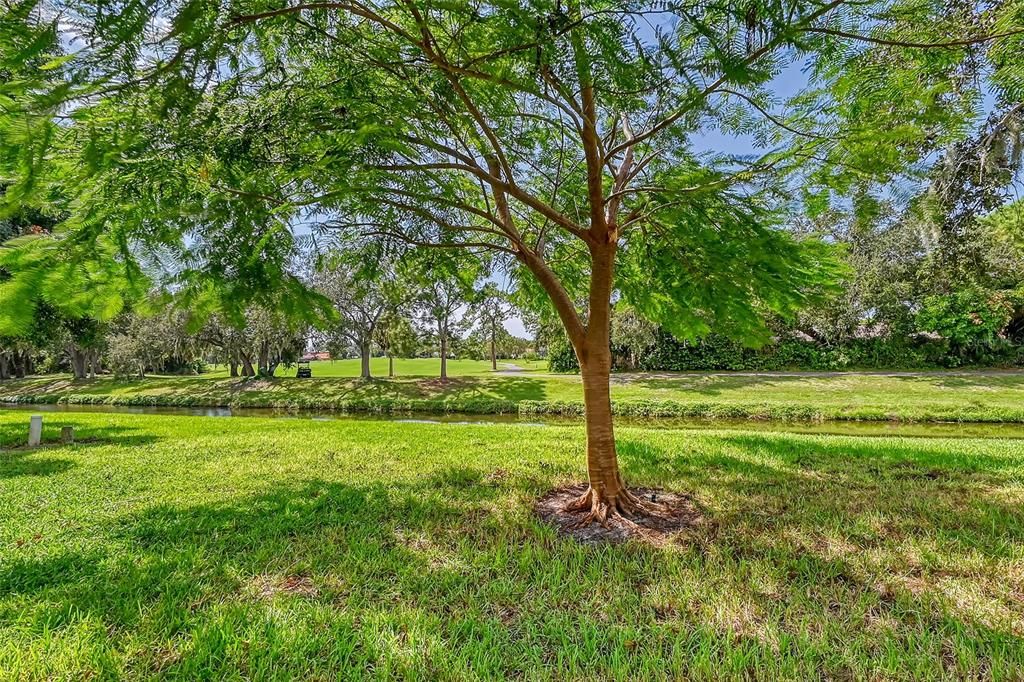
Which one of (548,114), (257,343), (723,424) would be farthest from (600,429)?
(257,343)

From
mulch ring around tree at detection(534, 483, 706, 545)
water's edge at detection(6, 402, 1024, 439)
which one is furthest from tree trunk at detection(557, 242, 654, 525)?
water's edge at detection(6, 402, 1024, 439)

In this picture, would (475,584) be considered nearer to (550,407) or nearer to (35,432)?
(35,432)

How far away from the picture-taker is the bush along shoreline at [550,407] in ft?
43.9

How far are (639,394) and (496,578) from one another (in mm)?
16049

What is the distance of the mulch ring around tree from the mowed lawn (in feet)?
Answer: 0.60

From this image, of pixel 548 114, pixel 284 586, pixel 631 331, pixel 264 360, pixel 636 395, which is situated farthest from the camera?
pixel 264 360

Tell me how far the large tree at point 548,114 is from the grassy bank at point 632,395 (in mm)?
12321

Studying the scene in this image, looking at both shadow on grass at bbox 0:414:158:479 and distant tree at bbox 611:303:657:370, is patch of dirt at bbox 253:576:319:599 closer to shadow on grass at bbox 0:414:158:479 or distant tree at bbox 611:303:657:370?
shadow on grass at bbox 0:414:158:479

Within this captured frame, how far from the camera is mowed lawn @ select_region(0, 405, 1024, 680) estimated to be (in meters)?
2.21

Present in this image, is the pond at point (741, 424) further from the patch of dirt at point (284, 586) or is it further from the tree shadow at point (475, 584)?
the patch of dirt at point (284, 586)

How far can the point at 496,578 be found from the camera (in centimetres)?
302

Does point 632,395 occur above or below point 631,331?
below

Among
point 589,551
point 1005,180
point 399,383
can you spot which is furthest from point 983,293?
point 399,383

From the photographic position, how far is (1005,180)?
404 cm
